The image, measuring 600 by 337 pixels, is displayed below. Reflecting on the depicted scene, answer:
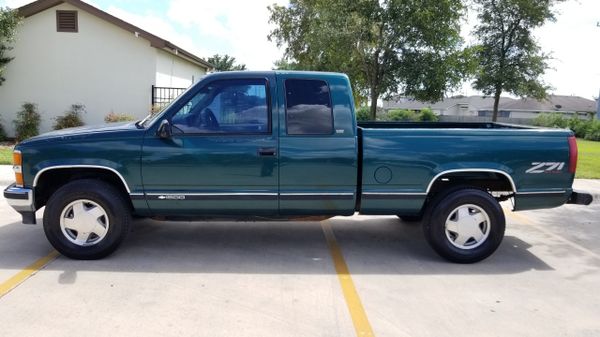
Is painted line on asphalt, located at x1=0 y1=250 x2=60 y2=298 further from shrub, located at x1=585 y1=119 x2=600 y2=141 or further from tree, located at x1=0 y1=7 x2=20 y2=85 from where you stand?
shrub, located at x1=585 y1=119 x2=600 y2=141

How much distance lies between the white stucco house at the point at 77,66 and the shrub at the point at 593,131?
35.5m

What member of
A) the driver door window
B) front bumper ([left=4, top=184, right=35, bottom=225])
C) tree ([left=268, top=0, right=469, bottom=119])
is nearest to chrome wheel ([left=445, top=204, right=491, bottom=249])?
the driver door window

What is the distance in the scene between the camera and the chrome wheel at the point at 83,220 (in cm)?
519

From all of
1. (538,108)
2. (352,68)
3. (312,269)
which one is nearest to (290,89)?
(312,269)

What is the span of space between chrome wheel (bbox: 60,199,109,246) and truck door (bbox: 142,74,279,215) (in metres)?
0.54

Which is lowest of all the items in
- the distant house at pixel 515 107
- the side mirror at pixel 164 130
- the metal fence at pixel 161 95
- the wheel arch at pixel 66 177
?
the wheel arch at pixel 66 177

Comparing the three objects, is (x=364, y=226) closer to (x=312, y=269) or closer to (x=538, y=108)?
(x=312, y=269)

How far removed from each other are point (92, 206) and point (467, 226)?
3962 mm

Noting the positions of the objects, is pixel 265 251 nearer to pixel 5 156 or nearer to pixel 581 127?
pixel 5 156

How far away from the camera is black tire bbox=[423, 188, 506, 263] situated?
5324mm

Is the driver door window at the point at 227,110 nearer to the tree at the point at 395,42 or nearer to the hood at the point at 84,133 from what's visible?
the hood at the point at 84,133

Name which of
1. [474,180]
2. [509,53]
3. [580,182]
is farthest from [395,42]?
[509,53]

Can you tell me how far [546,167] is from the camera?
5328 millimetres

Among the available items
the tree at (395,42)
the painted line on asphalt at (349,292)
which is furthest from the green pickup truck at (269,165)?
the tree at (395,42)
